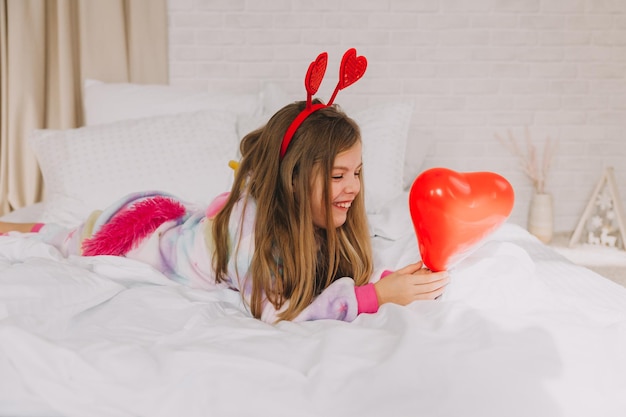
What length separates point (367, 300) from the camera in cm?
114

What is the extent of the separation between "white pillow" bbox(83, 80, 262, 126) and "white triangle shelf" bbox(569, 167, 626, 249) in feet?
4.54

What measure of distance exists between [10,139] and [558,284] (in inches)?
84.0

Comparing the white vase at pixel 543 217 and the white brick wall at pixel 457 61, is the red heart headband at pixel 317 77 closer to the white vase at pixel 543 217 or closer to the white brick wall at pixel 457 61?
the white brick wall at pixel 457 61

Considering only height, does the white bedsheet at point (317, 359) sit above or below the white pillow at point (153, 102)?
below

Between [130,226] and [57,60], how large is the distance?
4.60ft

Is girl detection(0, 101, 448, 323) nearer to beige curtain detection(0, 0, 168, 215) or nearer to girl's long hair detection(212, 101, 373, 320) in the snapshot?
girl's long hair detection(212, 101, 373, 320)

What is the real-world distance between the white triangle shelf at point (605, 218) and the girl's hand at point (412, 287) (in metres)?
1.58

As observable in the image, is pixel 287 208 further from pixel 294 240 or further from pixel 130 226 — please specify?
pixel 130 226

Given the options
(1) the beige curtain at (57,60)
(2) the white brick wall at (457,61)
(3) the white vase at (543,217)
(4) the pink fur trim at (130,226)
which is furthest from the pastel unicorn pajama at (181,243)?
(3) the white vase at (543,217)

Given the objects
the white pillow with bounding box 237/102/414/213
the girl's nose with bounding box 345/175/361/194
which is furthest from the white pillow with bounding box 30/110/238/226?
the girl's nose with bounding box 345/175/361/194

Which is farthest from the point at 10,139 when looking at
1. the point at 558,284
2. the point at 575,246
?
the point at 575,246

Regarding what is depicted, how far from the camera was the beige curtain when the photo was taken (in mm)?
2438

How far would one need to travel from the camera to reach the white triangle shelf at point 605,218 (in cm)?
245

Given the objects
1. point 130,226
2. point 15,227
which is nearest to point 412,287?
point 130,226
